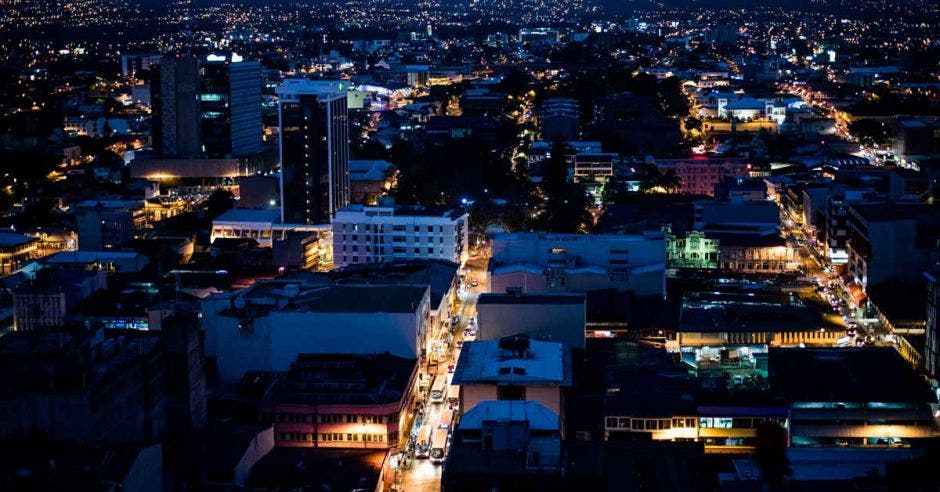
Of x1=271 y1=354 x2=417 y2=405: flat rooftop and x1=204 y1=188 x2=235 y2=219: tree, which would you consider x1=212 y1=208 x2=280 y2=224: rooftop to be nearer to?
x1=204 y1=188 x2=235 y2=219: tree

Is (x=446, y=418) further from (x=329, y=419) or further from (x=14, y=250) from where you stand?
(x=14, y=250)

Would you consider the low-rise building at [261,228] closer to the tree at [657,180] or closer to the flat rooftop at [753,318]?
the flat rooftop at [753,318]

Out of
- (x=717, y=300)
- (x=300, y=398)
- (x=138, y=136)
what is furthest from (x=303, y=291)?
(x=138, y=136)

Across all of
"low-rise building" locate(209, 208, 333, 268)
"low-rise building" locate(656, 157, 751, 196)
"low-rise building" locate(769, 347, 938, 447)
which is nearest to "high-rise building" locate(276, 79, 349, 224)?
"low-rise building" locate(209, 208, 333, 268)

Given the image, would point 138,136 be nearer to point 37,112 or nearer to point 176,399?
point 37,112

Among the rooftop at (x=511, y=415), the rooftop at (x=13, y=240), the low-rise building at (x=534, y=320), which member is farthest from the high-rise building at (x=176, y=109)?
the rooftop at (x=511, y=415)
